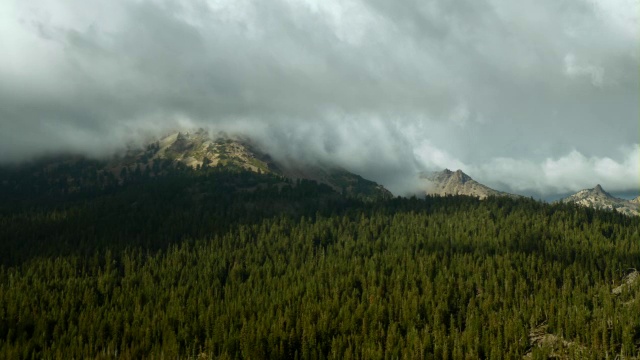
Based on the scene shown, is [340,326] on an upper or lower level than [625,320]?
lower

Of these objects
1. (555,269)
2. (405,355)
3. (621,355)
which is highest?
(555,269)

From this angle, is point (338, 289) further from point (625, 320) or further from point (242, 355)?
point (625, 320)

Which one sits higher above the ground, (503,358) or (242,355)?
(503,358)

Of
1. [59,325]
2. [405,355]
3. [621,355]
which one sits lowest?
[59,325]

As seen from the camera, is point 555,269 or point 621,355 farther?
point 555,269

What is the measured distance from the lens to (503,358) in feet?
429

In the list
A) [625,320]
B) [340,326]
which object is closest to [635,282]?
[625,320]

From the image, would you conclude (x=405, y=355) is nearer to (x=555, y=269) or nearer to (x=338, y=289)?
(x=338, y=289)

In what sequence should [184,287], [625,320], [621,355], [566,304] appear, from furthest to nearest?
[184,287], [566,304], [625,320], [621,355]

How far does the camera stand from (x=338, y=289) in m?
187

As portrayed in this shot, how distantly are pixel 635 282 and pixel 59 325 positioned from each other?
22126 centimetres

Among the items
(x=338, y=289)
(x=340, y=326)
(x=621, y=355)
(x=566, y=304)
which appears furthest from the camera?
(x=338, y=289)

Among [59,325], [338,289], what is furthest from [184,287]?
[338,289]

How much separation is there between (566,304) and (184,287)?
15995cm
